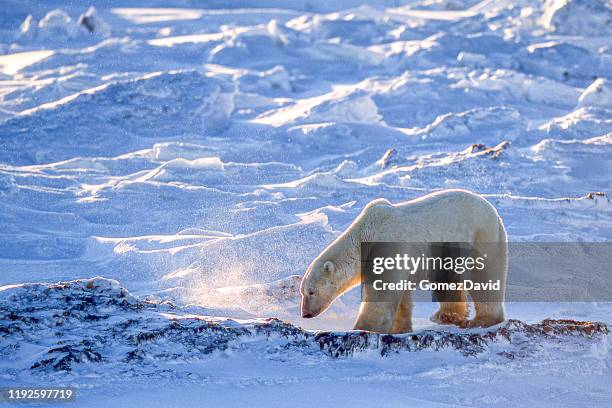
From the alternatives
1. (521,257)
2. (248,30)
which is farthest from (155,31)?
(521,257)

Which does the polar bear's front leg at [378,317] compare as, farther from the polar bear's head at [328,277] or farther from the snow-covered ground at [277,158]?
the snow-covered ground at [277,158]

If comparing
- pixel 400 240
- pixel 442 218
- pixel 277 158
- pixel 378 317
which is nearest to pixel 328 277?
pixel 378 317

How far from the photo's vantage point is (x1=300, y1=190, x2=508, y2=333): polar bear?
6.17 meters

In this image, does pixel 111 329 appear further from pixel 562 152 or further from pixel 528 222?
pixel 562 152

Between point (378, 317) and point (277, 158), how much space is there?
38.4ft

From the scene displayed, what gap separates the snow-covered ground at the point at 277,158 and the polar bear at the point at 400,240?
0.55 m

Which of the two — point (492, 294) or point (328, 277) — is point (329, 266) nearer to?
point (328, 277)

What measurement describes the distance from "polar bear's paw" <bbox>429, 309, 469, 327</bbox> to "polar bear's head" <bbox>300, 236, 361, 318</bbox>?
2.91ft

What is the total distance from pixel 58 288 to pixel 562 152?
1303 centimetres

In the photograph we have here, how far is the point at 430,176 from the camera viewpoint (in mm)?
15188

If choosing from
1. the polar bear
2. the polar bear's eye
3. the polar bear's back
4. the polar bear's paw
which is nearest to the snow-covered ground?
the polar bear's paw

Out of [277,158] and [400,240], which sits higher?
[400,240]

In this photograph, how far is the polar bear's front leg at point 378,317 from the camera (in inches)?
239

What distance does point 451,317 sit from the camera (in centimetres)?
668
